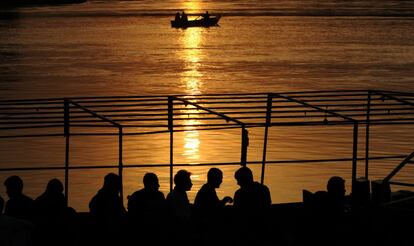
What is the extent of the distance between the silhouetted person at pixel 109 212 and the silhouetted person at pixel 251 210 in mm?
1266

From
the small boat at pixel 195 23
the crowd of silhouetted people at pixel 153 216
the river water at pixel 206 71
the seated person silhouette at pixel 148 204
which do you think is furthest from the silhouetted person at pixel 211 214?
the small boat at pixel 195 23

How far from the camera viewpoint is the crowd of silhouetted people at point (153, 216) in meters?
10.8

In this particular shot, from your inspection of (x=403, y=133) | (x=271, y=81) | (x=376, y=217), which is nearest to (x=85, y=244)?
(x=376, y=217)

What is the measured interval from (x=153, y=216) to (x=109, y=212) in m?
0.60

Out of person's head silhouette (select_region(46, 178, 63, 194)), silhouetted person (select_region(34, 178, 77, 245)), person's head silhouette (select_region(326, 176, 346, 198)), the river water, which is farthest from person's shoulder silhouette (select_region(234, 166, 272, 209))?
the river water

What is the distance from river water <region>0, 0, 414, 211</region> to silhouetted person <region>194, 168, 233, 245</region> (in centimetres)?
1552

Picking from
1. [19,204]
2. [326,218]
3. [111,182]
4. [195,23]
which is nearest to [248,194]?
[326,218]

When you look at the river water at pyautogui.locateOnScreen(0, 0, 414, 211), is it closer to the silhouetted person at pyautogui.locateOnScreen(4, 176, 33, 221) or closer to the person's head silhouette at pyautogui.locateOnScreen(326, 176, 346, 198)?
the silhouetted person at pyautogui.locateOnScreen(4, 176, 33, 221)

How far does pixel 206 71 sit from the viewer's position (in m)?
73.0

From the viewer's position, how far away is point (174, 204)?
39.5ft

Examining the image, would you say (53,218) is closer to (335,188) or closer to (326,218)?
(326,218)

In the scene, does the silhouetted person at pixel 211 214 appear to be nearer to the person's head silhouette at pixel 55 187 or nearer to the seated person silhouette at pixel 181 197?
the seated person silhouette at pixel 181 197

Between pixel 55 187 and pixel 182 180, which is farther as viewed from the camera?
pixel 182 180

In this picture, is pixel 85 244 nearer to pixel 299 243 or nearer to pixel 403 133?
pixel 299 243
